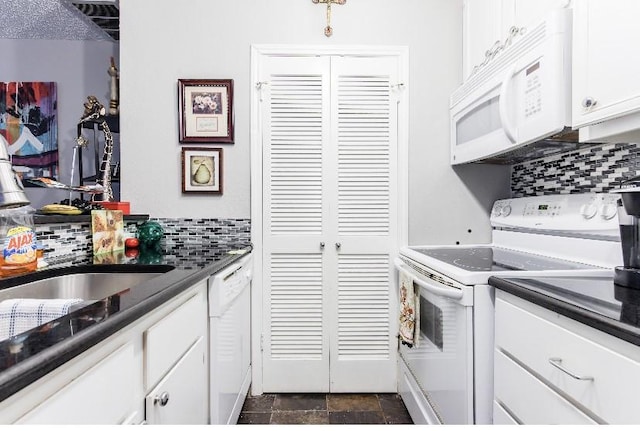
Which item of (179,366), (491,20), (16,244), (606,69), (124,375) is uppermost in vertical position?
(491,20)

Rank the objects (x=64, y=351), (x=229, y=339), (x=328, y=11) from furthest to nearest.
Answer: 1. (x=328, y=11)
2. (x=229, y=339)
3. (x=64, y=351)

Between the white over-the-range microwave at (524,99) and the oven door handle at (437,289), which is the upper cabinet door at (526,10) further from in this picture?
the oven door handle at (437,289)

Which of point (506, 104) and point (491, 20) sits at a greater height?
point (491, 20)

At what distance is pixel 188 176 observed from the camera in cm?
236

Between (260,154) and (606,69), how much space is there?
5.55 feet

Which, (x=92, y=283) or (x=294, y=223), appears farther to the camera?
(x=294, y=223)

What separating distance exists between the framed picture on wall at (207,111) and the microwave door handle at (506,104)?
1478 mm

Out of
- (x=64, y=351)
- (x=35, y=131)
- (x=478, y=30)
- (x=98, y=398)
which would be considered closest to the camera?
(x=64, y=351)

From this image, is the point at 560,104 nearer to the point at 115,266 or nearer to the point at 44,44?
the point at 115,266

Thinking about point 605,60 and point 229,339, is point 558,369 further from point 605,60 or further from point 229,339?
point 229,339

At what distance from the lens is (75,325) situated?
667 mm

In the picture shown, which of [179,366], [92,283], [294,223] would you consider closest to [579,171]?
[294,223]

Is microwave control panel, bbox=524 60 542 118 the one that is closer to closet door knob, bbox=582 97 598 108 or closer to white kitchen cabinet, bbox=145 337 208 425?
closet door knob, bbox=582 97 598 108

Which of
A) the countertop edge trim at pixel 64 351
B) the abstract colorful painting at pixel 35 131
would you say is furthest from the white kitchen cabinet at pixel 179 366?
the abstract colorful painting at pixel 35 131
